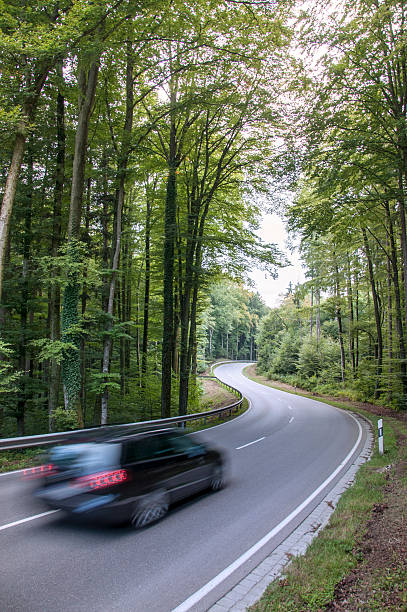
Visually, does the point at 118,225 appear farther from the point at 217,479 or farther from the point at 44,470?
the point at 44,470

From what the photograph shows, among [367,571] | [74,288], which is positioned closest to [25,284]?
[74,288]

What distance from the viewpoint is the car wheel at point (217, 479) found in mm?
6889

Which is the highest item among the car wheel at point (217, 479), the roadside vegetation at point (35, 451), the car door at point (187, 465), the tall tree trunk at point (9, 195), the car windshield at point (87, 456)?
the tall tree trunk at point (9, 195)

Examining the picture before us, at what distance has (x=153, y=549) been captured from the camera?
4.68 m

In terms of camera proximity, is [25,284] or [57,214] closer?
[57,214]

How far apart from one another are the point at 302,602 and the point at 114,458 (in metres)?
2.90

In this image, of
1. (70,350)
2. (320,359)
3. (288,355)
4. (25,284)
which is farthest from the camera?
(288,355)

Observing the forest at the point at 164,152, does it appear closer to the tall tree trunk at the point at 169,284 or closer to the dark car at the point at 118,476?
the tall tree trunk at the point at 169,284

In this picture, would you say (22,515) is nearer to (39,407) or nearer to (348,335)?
(39,407)

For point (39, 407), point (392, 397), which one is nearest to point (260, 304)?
point (392, 397)

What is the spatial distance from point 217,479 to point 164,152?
14964 millimetres

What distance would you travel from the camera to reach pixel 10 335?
14.2 m

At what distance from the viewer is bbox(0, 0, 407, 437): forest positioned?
10273 millimetres

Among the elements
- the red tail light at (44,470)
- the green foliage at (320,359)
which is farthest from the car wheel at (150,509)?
the green foliage at (320,359)
